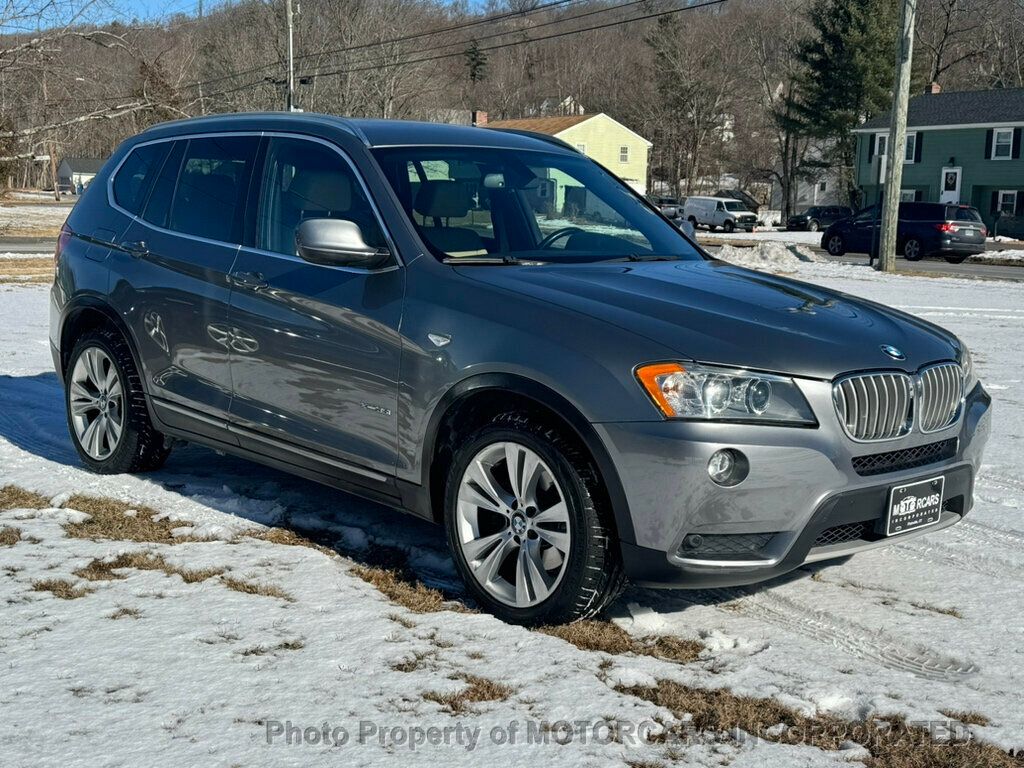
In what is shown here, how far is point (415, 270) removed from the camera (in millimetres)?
4621

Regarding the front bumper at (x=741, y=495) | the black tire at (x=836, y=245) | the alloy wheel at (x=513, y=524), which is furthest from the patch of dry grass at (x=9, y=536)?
the black tire at (x=836, y=245)

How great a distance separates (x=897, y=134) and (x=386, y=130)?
21.5 meters

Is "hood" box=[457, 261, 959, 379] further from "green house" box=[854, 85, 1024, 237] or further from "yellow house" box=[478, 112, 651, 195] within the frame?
"yellow house" box=[478, 112, 651, 195]

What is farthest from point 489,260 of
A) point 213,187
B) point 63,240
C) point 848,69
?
point 848,69

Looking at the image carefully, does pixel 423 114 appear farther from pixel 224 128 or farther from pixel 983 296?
pixel 224 128

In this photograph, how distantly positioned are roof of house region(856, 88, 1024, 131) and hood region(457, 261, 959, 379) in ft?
177

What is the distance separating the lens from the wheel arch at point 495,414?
12.9ft

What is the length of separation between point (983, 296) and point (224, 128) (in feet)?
50.3

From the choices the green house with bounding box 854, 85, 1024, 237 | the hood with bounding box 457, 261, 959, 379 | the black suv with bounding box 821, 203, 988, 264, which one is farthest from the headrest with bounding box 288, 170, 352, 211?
the green house with bounding box 854, 85, 1024, 237

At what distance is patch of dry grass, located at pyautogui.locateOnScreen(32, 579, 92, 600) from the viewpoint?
4.47 m

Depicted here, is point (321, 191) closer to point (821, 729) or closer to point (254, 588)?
point (254, 588)

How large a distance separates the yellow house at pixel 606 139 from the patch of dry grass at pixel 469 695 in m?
72.0

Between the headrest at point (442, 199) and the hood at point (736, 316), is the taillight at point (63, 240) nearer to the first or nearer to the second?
the headrest at point (442, 199)

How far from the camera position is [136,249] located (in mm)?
6023
